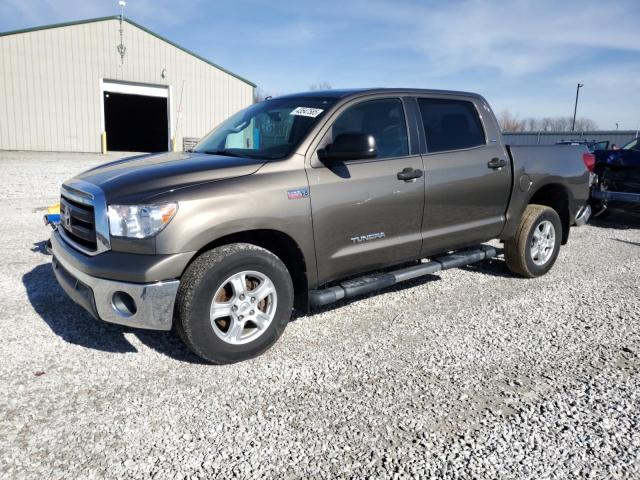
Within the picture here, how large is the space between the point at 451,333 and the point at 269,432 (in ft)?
6.30

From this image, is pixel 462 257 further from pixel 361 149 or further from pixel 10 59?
pixel 10 59

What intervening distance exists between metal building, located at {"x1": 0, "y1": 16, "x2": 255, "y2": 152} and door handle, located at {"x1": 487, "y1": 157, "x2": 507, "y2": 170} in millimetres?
22699

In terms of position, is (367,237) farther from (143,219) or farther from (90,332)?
(90,332)

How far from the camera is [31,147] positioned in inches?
880

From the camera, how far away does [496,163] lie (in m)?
4.85

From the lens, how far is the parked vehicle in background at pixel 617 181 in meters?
8.55

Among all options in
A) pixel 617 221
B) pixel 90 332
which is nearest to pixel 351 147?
pixel 90 332

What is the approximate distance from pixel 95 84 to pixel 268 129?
73.3ft

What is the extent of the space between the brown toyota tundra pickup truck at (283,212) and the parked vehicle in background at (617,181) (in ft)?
14.7

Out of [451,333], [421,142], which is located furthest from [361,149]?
[451,333]

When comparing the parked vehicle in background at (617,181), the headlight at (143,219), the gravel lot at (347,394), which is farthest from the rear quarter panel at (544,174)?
the headlight at (143,219)

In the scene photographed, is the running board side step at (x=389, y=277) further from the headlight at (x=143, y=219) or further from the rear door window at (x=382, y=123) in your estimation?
the headlight at (x=143, y=219)

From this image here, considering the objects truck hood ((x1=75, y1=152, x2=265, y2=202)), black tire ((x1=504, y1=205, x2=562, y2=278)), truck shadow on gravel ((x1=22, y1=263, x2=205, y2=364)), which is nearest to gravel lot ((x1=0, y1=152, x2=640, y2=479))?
truck shadow on gravel ((x1=22, y1=263, x2=205, y2=364))

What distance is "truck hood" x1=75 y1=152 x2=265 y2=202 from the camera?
3113mm
